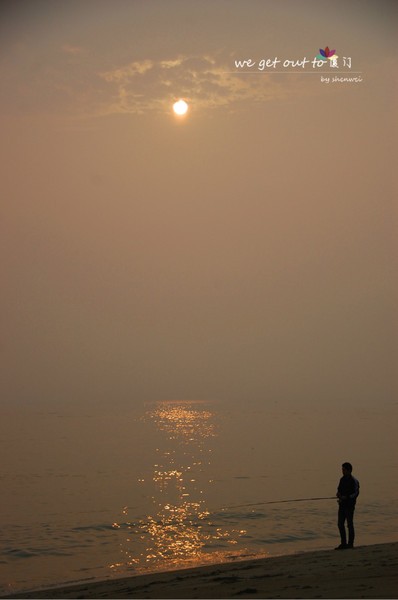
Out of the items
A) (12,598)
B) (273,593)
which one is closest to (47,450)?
(12,598)

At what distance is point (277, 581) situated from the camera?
10.6m

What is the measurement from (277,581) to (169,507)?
14.9 metres

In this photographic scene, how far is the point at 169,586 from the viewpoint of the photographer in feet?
37.3

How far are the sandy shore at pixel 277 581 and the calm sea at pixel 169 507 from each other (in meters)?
2.30

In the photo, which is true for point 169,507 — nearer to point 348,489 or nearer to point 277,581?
point 348,489

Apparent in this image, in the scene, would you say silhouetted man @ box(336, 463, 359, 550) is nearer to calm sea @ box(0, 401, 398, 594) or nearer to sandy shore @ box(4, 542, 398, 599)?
sandy shore @ box(4, 542, 398, 599)

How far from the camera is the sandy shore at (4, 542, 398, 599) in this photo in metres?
9.47

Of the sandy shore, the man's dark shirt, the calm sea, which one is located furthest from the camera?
the calm sea

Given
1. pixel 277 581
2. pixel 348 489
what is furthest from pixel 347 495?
pixel 277 581

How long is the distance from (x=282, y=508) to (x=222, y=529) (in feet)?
13.8

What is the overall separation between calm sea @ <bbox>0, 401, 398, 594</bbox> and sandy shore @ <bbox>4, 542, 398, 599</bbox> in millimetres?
2303

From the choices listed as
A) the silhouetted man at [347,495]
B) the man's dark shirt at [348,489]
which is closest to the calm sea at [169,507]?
the silhouetted man at [347,495]

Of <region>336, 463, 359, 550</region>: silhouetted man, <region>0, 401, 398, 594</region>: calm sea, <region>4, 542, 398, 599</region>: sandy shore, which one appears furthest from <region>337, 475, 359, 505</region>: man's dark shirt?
<region>0, 401, 398, 594</region>: calm sea

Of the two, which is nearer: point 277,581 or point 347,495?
point 277,581
